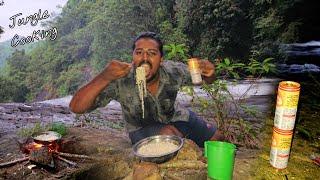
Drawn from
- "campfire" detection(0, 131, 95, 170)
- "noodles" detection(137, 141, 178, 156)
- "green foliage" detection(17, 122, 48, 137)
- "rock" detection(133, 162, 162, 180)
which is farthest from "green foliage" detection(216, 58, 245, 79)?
"green foliage" detection(17, 122, 48, 137)

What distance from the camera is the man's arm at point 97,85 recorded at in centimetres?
425

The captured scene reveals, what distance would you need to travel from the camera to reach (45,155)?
3957mm

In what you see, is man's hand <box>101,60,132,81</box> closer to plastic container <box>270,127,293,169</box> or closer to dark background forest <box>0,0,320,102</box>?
dark background forest <box>0,0,320,102</box>

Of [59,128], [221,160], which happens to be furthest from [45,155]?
[221,160]

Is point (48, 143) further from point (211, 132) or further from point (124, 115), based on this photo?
point (211, 132)

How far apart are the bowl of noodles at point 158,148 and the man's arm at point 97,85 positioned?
788mm

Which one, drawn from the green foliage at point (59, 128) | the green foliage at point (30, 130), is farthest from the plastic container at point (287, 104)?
the green foliage at point (30, 130)

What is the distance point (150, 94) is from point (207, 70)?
80 cm

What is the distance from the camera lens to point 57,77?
171 inches

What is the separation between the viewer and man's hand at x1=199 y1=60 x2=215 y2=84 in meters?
4.52

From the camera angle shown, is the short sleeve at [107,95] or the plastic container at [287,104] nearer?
the plastic container at [287,104]

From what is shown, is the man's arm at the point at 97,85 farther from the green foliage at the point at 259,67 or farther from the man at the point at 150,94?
the green foliage at the point at 259,67

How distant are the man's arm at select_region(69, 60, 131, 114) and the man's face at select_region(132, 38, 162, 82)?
0.15 meters

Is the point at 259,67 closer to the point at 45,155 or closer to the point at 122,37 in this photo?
the point at 122,37
